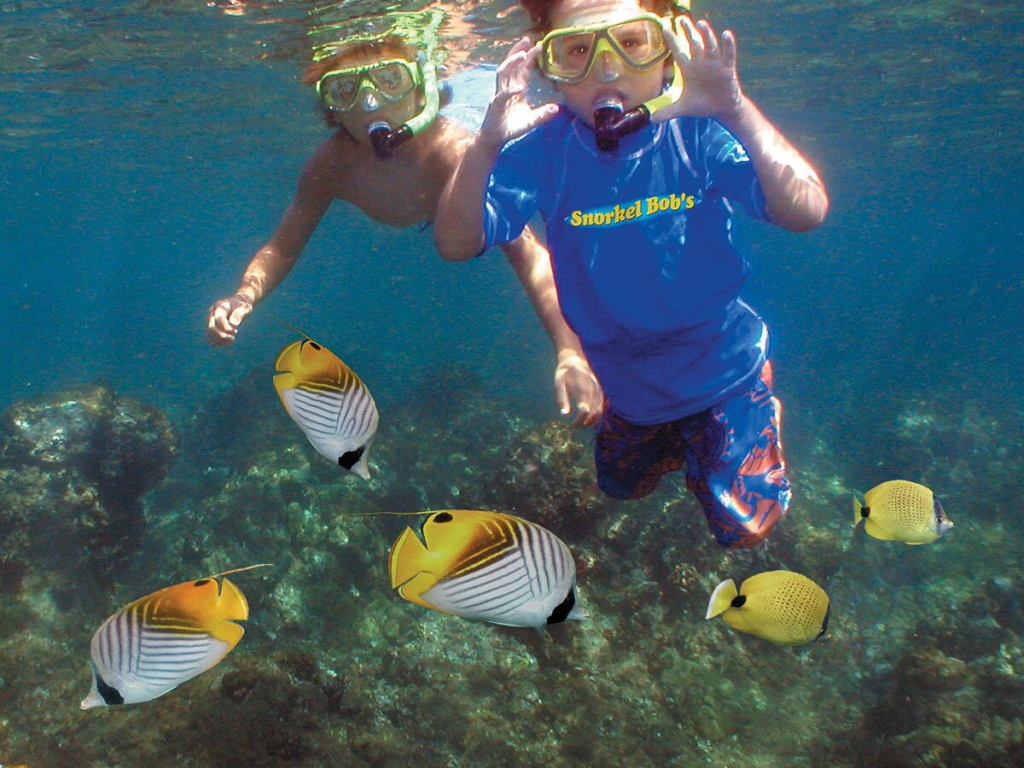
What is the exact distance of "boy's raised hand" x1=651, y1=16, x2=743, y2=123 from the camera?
2.39m

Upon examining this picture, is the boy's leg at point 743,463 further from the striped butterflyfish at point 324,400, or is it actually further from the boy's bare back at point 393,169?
the boy's bare back at point 393,169

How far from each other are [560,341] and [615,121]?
1.50 meters

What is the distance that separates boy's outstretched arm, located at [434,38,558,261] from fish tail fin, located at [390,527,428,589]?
6.14ft

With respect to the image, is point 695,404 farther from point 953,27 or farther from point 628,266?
point 953,27

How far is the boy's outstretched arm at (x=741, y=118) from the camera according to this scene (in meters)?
2.41

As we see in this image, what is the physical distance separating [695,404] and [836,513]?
9.92 meters

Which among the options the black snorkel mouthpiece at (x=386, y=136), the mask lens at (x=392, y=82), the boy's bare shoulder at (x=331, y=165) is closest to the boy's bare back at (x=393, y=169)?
the boy's bare shoulder at (x=331, y=165)

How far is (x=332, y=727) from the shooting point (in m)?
5.45

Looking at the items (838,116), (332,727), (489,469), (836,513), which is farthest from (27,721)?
(838,116)

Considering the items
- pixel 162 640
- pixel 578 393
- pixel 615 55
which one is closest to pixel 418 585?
pixel 162 640

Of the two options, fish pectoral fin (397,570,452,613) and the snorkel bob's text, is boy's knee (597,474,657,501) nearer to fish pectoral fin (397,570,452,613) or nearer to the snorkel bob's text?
the snorkel bob's text

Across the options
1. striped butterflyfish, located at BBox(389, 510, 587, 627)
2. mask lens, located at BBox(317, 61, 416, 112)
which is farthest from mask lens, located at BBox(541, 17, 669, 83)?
mask lens, located at BBox(317, 61, 416, 112)

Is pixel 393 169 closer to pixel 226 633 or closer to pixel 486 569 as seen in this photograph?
pixel 226 633

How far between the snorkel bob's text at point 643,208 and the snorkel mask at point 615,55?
13.9 inches
